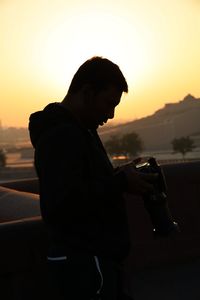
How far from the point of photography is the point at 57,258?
2.16m

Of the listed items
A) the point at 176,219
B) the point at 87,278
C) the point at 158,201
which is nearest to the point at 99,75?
the point at 158,201

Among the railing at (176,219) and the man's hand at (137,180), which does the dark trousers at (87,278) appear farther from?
the railing at (176,219)

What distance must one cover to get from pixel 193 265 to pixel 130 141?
9015 cm

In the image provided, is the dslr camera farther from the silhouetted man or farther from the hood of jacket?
the hood of jacket

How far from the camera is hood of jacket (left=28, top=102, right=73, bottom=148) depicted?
2.12m

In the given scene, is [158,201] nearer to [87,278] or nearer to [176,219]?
[87,278]

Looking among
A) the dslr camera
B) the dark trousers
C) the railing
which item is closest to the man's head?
the dslr camera

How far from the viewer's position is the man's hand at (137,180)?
2.09 metres

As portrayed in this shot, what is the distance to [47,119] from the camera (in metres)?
2.17

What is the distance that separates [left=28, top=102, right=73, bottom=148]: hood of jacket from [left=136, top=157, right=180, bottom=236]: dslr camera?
1.22 feet

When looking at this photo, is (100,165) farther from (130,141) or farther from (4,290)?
(130,141)

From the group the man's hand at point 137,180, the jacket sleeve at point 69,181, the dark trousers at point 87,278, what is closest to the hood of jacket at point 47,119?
the jacket sleeve at point 69,181

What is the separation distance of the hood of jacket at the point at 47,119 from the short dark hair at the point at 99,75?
116 mm

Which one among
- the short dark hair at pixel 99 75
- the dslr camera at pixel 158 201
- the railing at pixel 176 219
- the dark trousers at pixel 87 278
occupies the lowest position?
the railing at pixel 176 219
